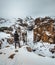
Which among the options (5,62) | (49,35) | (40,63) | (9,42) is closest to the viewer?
(40,63)

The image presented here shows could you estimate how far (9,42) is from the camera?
3962cm

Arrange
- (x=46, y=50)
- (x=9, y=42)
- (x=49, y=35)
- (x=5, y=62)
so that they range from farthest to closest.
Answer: (x=49, y=35), (x=9, y=42), (x=46, y=50), (x=5, y=62)

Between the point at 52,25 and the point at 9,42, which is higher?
the point at 52,25

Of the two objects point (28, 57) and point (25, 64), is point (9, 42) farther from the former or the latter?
point (25, 64)

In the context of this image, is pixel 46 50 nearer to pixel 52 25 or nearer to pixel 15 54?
pixel 15 54

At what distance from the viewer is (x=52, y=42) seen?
132ft

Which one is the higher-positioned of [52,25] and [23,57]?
[52,25]

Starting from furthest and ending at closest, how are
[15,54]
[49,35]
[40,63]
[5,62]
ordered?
[49,35] < [15,54] < [5,62] < [40,63]

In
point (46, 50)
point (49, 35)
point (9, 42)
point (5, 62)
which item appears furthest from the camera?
point (49, 35)

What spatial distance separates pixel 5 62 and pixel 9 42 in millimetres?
16184

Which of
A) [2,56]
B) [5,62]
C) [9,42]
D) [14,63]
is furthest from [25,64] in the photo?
[9,42]

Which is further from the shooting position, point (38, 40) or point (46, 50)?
point (38, 40)

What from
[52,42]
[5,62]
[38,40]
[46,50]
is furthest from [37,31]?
[5,62]

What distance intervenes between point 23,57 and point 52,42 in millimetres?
17210
